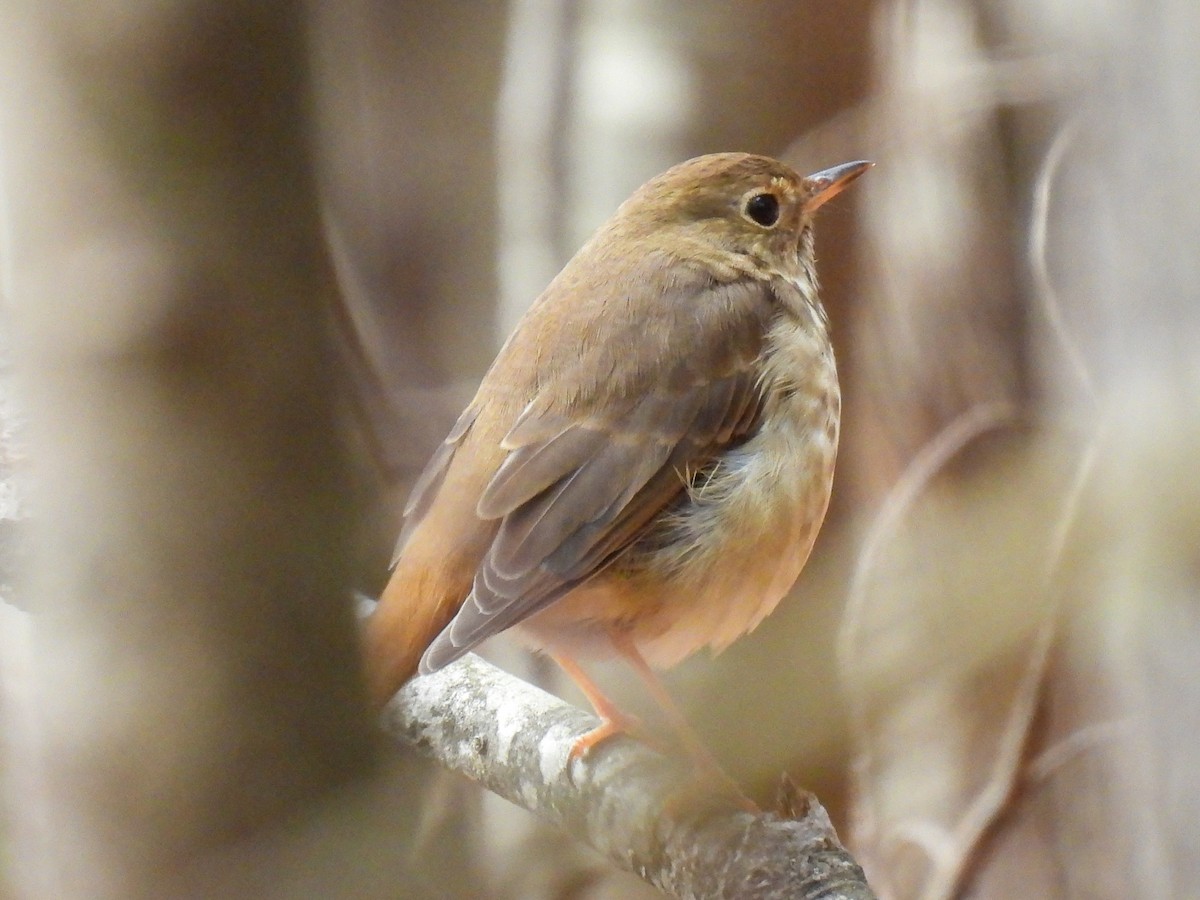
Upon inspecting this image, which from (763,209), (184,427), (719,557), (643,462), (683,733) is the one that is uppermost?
(184,427)

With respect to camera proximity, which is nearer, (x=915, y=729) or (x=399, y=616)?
(x=399, y=616)

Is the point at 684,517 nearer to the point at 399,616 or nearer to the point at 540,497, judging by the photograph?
the point at 540,497

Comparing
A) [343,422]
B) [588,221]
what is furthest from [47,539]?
[588,221]

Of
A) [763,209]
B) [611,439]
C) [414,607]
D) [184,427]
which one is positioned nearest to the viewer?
[184,427]

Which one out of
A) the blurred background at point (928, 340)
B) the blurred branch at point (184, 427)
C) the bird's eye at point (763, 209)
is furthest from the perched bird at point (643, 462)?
the blurred branch at point (184, 427)

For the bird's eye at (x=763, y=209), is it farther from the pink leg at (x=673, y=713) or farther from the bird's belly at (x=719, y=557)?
the pink leg at (x=673, y=713)

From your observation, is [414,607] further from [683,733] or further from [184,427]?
[184,427]

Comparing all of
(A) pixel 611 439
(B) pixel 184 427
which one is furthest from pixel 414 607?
(B) pixel 184 427

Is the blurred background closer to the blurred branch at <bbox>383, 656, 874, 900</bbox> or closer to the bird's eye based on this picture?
the blurred branch at <bbox>383, 656, 874, 900</bbox>
